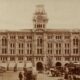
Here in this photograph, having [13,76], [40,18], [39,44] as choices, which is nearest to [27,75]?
[13,76]

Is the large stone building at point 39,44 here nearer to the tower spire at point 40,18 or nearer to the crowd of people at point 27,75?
the tower spire at point 40,18

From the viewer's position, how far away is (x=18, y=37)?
3553 mm

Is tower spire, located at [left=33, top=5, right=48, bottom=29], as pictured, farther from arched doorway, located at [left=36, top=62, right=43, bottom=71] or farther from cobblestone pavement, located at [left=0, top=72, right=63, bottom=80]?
cobblestone pavement, located at [left=0, top=72, right=63, bottom=80]

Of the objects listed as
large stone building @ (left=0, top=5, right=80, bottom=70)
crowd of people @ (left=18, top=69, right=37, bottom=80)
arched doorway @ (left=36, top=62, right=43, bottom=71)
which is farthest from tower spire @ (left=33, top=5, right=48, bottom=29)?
crowd of people @ (left=18, top=69, right=37, bottom=80)

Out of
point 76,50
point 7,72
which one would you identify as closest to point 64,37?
point 76,50

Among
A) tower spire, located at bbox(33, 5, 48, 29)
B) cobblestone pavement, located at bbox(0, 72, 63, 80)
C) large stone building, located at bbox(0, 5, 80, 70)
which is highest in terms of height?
tower spire, located at bbox(33, 5, 48, 29)

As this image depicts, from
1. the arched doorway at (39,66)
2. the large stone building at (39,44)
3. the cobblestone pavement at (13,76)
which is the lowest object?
the cobblestone pavement at (13,76)

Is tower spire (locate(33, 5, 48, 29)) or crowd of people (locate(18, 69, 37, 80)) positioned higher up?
tower spire (locate(33, 5, 48, 29))

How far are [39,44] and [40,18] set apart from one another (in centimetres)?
36

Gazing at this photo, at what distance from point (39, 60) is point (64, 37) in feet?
1.54

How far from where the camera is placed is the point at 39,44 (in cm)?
357

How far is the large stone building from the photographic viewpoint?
3.52m

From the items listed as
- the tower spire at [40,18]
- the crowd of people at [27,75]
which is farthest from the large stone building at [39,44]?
the crowd of people at [27,75]

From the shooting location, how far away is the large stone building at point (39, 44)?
11.5ft
